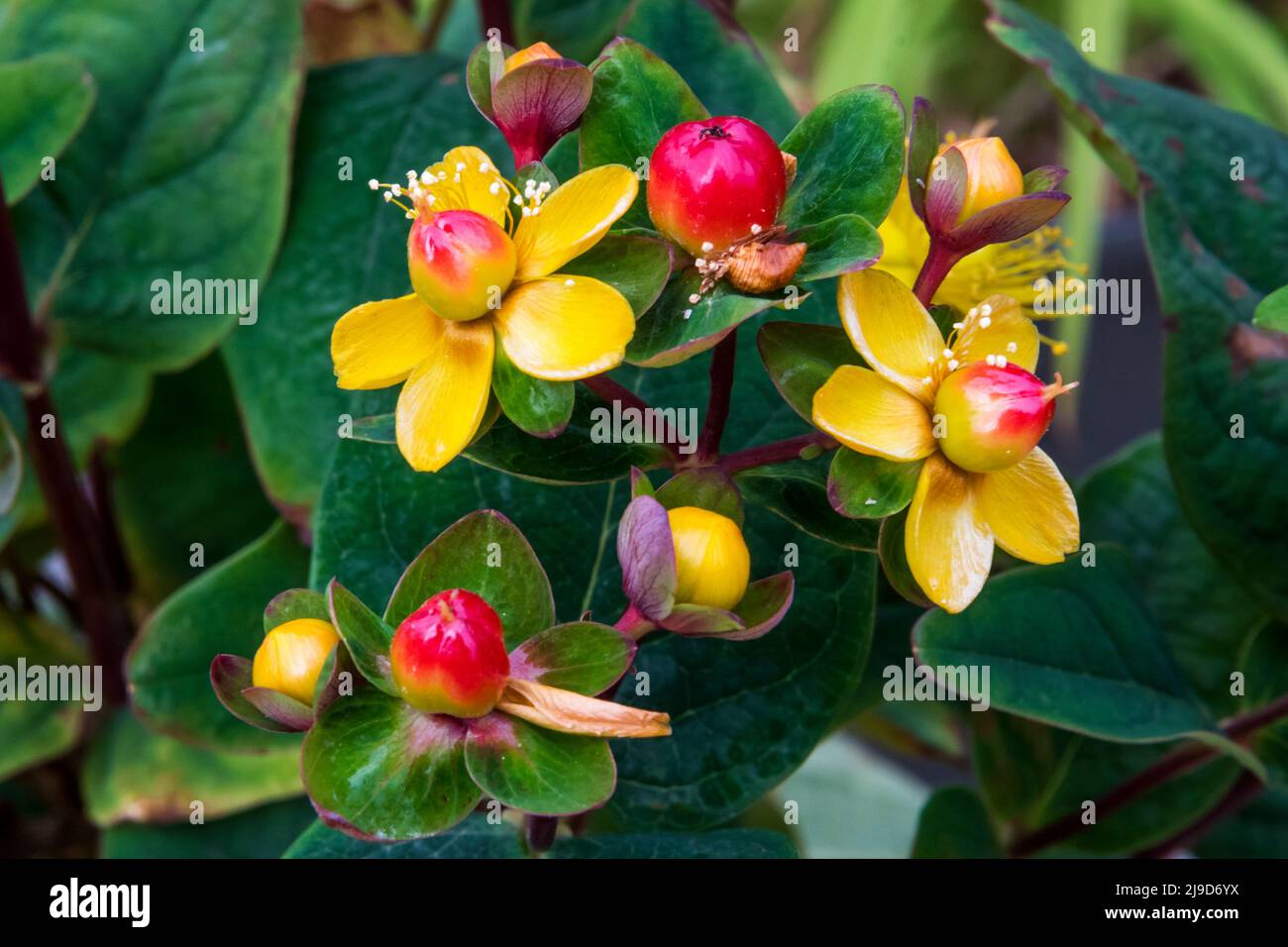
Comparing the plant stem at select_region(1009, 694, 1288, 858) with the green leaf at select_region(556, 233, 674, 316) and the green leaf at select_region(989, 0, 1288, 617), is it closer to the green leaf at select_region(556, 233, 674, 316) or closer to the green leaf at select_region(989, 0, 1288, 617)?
the green leaf at select_region(989, 0, 1288, 617)

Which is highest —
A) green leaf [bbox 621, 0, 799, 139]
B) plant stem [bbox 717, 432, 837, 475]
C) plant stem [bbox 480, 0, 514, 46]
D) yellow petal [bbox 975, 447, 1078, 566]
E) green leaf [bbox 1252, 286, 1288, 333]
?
plant stem [bbox 480, 0, 514, 46]

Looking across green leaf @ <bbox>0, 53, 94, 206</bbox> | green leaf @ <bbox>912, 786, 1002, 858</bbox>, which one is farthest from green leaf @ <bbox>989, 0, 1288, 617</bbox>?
green leaf @ <bbox>0, 53, 94, 206</bbox>

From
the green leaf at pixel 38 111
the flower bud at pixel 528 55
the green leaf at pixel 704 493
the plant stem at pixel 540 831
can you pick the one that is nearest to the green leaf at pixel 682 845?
the plant stem at pixel 540 831

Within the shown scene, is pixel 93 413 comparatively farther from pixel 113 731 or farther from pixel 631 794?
pixel 631 794

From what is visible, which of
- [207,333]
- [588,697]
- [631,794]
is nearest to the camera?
[588,697]

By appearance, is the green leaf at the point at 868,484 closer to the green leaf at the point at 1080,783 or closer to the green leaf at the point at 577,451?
the green leaf at the point at 577,451

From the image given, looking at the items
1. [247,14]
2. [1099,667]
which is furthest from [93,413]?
[1099,667]
